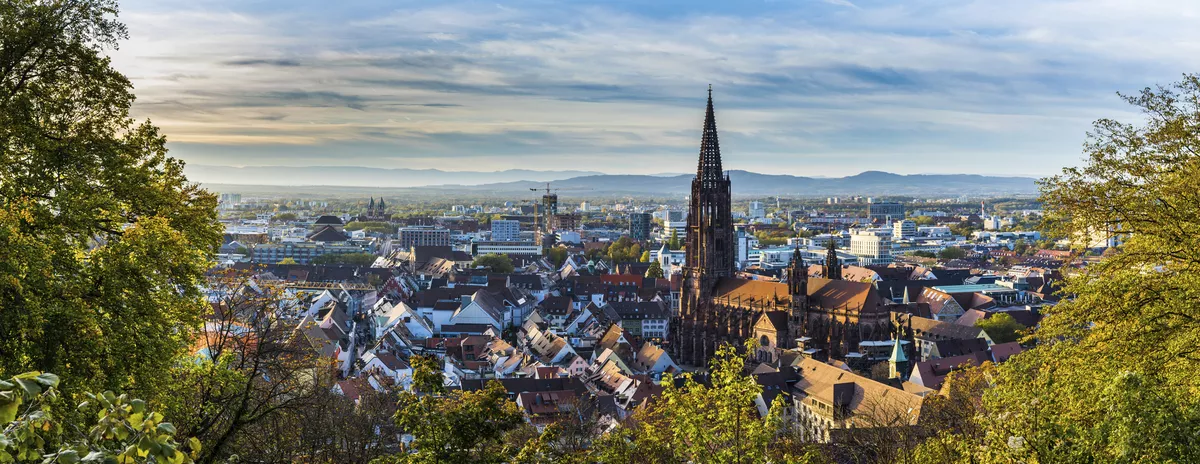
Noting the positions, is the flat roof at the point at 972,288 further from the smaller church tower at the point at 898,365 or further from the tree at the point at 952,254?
the tree at the point at 952,254

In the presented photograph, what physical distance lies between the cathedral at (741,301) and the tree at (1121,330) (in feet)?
158

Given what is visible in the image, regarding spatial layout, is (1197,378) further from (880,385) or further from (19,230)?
(880,385)

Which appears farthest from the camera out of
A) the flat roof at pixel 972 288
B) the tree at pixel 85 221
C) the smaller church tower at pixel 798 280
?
the flat roof at pixel 972 288

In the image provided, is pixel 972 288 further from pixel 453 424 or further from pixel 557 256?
pixel 453 424

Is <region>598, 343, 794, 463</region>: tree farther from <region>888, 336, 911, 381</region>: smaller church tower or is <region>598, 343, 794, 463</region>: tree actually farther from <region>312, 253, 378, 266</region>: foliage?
<region>312, 253, 378, 266</region>: foliage

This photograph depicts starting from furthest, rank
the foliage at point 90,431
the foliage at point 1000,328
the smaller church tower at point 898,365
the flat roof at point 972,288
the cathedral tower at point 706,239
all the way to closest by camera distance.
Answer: the flat roof at point 972,288 < the cathedral tower at point 706,239 < the foliage at point 1000,328 < the smaller church tower at point 898,365 < the foliage at point 90,431

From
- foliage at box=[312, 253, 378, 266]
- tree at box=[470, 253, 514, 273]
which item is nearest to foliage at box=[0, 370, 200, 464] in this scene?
tree at box=[470, 253, 514, 273]

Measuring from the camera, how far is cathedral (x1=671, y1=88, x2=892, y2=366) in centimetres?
7206

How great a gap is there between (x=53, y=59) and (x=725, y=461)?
1216 cm

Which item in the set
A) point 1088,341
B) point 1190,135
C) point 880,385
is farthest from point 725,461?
point 880,385

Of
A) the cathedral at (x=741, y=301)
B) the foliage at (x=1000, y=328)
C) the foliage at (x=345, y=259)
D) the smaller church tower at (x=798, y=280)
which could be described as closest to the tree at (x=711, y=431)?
the cathedral at (x=741, y=301)

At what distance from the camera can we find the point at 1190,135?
17125 millimetres

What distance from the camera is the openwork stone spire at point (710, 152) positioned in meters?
81.9

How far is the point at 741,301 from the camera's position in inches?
3157
